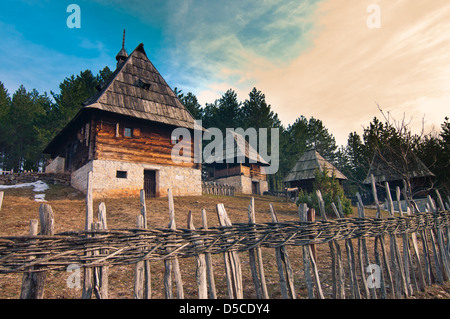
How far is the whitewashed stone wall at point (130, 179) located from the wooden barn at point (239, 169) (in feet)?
37.4

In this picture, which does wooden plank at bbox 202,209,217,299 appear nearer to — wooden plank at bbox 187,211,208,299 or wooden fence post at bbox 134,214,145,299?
wooden plank at bbox 187,211,208,299

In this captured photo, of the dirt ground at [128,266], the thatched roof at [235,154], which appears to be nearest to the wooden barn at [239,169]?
the thatched roof at [235,154]

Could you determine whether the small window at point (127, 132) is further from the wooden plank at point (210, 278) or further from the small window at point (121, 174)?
the wooden plank at point (210, 278)

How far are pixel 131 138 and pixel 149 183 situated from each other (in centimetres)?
304

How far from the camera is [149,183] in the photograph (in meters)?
17.0

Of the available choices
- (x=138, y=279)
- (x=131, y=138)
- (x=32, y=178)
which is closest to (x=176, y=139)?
(x=131, y=138)

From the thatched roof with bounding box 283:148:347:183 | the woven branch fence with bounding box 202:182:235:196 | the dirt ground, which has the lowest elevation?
the dirt ground

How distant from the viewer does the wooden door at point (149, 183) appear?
1691 centimetres

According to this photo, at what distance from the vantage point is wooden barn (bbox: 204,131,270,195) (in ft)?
98.7

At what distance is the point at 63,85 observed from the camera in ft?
96.1

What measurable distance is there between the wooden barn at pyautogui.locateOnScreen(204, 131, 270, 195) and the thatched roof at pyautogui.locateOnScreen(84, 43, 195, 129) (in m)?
12.0

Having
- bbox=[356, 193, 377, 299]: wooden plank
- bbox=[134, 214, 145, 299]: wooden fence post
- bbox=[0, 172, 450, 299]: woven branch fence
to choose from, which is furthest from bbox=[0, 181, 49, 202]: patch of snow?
bbox=[356, 193, 377, 299]: wooden plank

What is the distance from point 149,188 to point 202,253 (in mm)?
14346

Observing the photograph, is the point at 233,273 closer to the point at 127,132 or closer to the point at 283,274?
the point at 283,274
